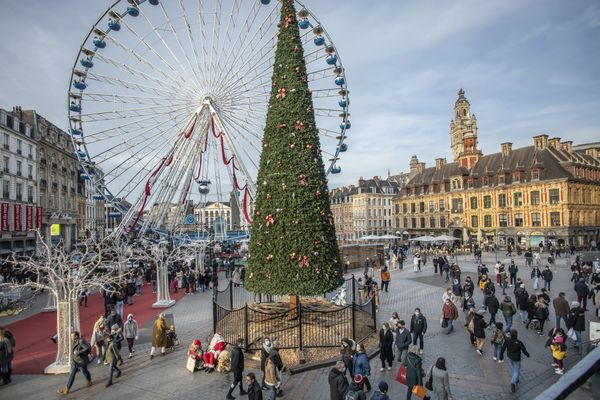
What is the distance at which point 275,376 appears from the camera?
952 centimetres

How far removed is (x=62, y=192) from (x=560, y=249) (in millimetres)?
63415

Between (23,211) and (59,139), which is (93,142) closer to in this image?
(23,211)

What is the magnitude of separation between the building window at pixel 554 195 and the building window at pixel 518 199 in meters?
3.63

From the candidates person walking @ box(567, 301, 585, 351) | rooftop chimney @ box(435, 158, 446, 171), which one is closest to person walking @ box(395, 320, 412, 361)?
person walking @ box(567, 301, 585, 351)

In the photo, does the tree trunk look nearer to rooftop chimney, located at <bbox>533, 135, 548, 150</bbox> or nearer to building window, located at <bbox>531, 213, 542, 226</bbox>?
building window, located at <bbox>531, 213, 542, 226</bbox>

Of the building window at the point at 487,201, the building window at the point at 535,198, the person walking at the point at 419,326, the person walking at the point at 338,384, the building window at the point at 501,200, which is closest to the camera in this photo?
the person walking at the point at 338,384

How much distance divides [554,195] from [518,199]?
4.54 m

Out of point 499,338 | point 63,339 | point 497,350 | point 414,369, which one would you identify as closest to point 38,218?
point 63,339

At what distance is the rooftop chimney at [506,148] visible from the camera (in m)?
56.0

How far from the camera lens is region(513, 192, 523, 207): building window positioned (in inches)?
2051

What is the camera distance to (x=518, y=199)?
172ft

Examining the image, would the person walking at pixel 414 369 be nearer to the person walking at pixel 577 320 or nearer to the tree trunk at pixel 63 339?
the person walking at pixel 577 320

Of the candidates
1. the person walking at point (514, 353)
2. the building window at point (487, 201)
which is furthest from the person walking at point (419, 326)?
the building window at point (487, 201)

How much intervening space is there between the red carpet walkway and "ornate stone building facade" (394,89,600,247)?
1776 inches
